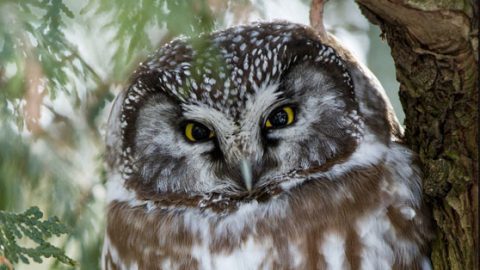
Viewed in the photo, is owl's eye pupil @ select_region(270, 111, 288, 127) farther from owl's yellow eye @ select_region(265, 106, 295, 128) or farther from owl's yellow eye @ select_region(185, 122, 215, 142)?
owl's yellow eye @ select_region(185, 122, 215, 142)

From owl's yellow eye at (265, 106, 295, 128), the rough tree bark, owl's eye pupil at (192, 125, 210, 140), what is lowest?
the rough tree bark

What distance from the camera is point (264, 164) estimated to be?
2.74 meters

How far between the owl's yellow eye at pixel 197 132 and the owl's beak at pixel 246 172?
16 centimetres

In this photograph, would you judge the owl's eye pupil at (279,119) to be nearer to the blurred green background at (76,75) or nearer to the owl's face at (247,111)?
the owl's face at (247,111)

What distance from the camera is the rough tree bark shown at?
2.18m

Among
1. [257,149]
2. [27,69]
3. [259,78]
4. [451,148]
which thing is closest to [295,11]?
[259,78]

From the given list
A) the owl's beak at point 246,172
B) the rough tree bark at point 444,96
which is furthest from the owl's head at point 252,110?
the rough tree bark at point 444,96

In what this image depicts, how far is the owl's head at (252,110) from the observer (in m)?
2.68

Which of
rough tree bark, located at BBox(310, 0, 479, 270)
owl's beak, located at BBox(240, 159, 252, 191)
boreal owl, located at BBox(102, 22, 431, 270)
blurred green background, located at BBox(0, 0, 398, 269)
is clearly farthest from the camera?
owl's beak, located at BBox(240, 159, 252, 191)

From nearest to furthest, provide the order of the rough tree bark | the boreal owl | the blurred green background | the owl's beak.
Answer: the blurred green background, the rough tree bark, the boreal owl, the owl's beak

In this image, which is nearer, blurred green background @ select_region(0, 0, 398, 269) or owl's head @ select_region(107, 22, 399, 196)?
blurred green background @ select_region(0, 0, 398, 269)

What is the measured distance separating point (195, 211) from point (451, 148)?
3.05ft

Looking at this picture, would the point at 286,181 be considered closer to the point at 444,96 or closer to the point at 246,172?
the point at 246,172

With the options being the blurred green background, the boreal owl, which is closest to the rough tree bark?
the boreal owl
